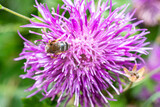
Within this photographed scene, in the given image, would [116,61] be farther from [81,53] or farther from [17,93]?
[17,93]

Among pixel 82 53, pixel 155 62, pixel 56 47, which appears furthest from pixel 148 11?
pixel 56 47

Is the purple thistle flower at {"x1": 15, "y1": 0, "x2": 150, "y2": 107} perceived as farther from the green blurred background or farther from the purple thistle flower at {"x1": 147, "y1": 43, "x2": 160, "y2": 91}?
the purple thistle flower at {"x1": 147, "y1": 43, "x2": 160, "y2": 91}

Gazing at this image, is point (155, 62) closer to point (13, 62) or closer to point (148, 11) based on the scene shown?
point (148, 11)

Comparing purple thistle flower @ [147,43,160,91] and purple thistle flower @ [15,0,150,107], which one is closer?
purple thistle flower @ [15,0,150,107]

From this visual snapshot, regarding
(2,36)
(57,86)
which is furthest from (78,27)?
(2,36)

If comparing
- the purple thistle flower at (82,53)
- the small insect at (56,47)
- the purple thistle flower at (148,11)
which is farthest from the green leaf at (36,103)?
the purple thistle flower at (148,11)

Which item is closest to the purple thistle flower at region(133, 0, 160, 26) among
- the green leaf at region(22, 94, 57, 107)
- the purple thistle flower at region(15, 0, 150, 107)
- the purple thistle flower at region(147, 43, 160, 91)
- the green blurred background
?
the green blurred background
